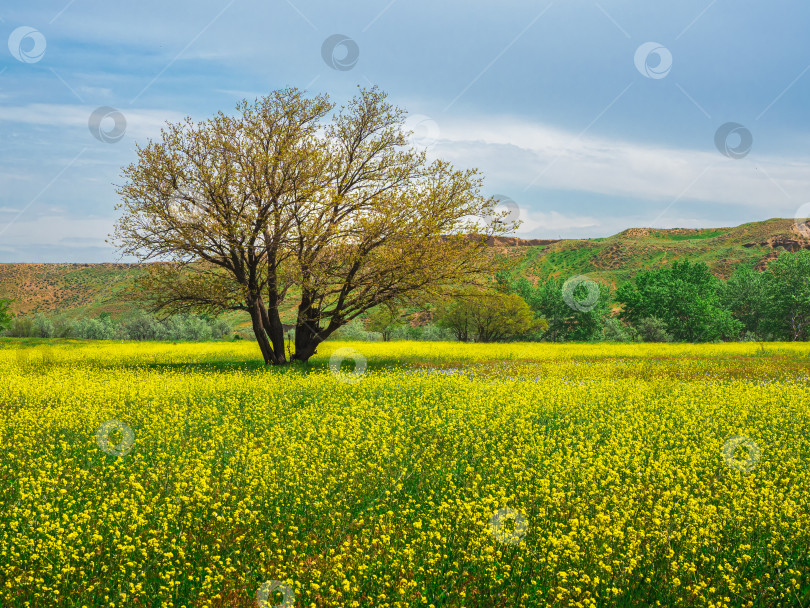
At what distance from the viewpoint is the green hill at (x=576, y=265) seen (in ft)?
368

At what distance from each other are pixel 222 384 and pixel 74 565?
12.1 metres

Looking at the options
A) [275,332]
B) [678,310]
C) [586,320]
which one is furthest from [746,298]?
[275,332]

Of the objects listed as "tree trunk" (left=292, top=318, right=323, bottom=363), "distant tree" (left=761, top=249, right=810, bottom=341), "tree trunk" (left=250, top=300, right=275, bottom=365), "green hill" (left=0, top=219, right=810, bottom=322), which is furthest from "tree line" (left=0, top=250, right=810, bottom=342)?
"green hill" (left=0, top=219, right=810, bottom=322)

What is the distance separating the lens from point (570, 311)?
71312 millimetres

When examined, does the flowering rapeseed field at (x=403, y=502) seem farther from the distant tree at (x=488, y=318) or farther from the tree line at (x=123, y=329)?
the tree line at (x=123, y=329)

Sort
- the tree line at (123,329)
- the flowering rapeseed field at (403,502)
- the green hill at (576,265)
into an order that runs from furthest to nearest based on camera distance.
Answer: the green hill at (576,265) → the tree line at (123,329) → the flowering rapeseed field at (403,502)

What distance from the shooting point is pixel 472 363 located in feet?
93.2

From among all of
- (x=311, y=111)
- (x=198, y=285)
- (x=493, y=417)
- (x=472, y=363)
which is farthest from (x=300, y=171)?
(x=493, y=417)

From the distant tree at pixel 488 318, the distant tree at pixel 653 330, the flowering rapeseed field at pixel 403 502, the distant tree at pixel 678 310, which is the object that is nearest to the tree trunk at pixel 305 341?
the flowering rapeseed field at pixel 403 502

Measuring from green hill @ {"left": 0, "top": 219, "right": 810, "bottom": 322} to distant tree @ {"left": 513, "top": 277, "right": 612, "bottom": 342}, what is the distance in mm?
36577

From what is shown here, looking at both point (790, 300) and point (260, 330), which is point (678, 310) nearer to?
point (790, 300)

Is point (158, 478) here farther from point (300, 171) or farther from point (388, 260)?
point (300, 171)

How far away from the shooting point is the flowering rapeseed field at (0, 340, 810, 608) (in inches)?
210

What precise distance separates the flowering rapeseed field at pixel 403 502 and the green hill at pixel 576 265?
96.4 metres
